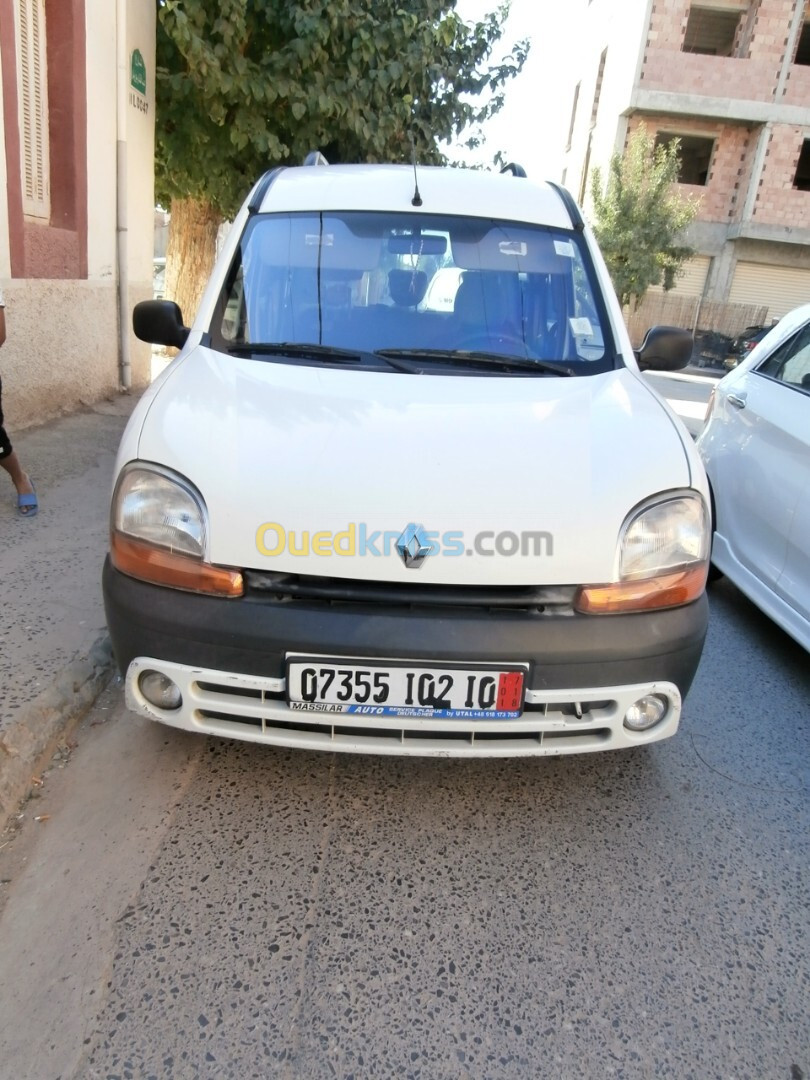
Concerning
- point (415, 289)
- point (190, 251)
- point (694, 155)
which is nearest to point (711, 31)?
point (694, 155)

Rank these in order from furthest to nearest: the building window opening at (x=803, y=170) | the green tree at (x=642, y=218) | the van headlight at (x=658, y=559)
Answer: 1. the building window opening at (x=803, y=170)
2. the green tree at (x=642, y=218)
3. the van headlight at (x=658, y=559)

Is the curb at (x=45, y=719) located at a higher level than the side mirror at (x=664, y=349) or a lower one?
lower

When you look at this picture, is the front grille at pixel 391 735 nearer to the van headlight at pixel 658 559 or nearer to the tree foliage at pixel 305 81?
the van headlight at pixel 658 559

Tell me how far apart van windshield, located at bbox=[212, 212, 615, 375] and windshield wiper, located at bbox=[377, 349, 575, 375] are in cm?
3

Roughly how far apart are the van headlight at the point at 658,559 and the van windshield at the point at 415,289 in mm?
859

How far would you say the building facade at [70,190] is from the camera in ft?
19.0

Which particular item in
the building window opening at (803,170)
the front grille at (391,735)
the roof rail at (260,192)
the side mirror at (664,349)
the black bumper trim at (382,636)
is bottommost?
the front grille at (391,735)

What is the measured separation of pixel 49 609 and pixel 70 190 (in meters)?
4.81

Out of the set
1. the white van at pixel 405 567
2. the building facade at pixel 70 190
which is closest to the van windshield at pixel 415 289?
the white van at pixel 405 567

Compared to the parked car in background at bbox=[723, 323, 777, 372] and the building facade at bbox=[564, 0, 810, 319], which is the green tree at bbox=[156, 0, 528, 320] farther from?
the building facade at bbox=[564, 0, 810, 319]

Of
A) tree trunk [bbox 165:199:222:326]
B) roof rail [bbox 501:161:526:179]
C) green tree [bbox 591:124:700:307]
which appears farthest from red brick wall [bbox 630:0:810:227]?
roof rail [bbox 501:161:526:179]

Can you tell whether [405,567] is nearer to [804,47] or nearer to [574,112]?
[804,47]

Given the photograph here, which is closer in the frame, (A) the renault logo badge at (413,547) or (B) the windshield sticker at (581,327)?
(A) the renault logo badge at (413,547)

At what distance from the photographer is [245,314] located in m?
2.94
